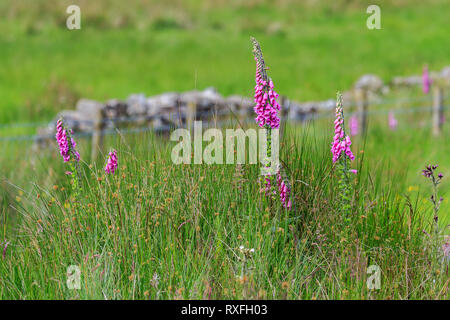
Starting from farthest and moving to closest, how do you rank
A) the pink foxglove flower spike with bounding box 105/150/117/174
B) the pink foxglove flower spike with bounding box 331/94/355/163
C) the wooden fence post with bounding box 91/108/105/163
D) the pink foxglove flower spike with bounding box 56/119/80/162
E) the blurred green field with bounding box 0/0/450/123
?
1. the blurred green field with bounding box 0/0/450/123
2. the wooden fence post with bounding box 91/108/105/163
3. the pink foxglove flower spike with bounding box 105/150/117/174
4. the pink foxglove flower spike with bounding box 56/119/80/162
5. the pink foxglove flower spike with bounding box 331/94/355/163

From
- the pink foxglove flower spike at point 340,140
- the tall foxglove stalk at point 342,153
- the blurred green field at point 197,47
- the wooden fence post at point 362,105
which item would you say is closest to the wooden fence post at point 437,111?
the wooden fence post at point 362,105

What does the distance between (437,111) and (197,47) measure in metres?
7.13

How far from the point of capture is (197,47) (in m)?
16.7

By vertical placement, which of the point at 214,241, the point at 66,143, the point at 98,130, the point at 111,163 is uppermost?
the point at 98,130

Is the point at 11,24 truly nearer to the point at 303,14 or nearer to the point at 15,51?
the point at 15,51

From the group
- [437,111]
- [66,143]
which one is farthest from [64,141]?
[437,111]

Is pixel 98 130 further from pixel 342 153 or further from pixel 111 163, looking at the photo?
pixel 342 153

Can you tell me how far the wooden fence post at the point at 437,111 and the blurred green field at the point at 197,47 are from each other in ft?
8.77

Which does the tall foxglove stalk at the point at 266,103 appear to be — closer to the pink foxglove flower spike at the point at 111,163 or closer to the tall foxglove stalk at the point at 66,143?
the pink foxglove flower spike at the point at 111,163

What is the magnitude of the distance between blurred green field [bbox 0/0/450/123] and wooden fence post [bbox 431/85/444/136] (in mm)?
2673

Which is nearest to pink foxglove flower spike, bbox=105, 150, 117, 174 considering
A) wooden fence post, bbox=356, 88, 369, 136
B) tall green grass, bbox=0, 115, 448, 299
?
tall green grass, bbox=0, 115, 448, 299

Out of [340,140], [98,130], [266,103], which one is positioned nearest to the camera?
[266,103]

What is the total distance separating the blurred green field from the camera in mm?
13648

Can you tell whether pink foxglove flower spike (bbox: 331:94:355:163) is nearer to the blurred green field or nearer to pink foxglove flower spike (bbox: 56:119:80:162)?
pink foxglove flower spike (bbox: 56:119:80:162)
